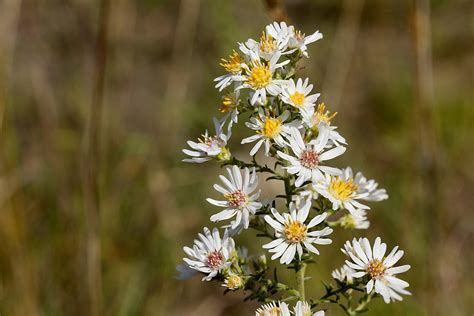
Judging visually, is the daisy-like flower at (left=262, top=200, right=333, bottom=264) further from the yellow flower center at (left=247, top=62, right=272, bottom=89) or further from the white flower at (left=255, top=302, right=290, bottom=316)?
the yellow flower center at (left=247, top=62, right=272, bottom=89)

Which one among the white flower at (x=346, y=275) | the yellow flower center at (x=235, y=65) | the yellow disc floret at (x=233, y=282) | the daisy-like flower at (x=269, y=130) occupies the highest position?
the yellow flower center at (x=235, y=65)

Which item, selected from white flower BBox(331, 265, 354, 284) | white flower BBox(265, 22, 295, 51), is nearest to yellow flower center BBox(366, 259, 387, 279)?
white flower BBox(331, 265, 354, 284)

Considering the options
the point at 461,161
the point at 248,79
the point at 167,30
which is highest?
the point at 167,30

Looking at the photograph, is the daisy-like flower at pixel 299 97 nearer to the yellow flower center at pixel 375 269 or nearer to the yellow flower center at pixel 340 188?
the yellow flower center at pixel 340 188

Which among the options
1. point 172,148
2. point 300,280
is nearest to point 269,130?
point 300,280

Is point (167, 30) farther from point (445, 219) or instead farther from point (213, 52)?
point (445, 219)

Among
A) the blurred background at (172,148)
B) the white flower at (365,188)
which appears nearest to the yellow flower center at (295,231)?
the white flower at (365,188)

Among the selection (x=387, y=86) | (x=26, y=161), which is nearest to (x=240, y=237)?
(x=26, y=161)
